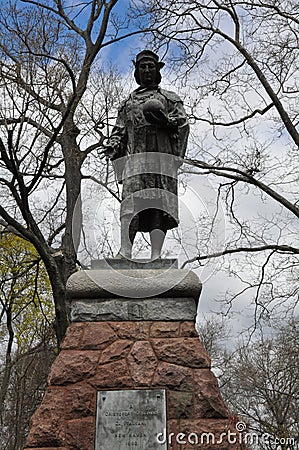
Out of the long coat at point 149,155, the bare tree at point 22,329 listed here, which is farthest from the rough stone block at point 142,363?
the bare tree at point 22,329

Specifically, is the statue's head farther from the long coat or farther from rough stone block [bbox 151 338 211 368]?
rough stone block [bbox 151 338 211 368]

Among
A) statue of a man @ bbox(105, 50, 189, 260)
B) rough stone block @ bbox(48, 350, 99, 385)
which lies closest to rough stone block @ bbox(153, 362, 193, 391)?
rough stone block @ bbox(48, 350, 99, 385)

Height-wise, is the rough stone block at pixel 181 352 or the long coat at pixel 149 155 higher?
the long coat at pixel 149 155

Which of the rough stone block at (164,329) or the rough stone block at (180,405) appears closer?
the rough stone block at (180,405)

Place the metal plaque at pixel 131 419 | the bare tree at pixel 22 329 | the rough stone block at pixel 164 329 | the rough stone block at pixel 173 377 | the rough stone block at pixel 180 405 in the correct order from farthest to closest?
the bare tree at pixel 22 329, the rough stone block at pixel 164 329, the rough stone block at pixel 173 377, the rough stone block at pixel 180 405, the metal plaque at pixel 131 419

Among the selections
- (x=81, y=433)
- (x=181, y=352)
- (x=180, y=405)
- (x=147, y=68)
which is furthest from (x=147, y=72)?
(x=81, y=433)

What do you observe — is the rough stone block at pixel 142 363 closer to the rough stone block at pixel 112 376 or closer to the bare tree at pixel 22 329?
the rough stone block at pixel 112 376

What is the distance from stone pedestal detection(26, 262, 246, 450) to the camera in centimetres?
380

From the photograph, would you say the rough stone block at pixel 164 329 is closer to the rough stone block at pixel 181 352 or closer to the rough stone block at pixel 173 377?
the rough stone block at pixel 181 352

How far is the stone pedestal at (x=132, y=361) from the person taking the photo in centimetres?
380

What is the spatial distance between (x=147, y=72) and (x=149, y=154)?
2.83ft

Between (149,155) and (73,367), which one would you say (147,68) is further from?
(73,367)

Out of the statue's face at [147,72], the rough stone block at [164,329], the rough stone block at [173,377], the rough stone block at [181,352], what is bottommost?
the rough stone block at [173,377]

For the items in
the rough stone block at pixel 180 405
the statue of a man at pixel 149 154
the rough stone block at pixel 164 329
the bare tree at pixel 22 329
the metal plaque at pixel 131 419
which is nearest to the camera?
the metal plaque at pixel 131 419
